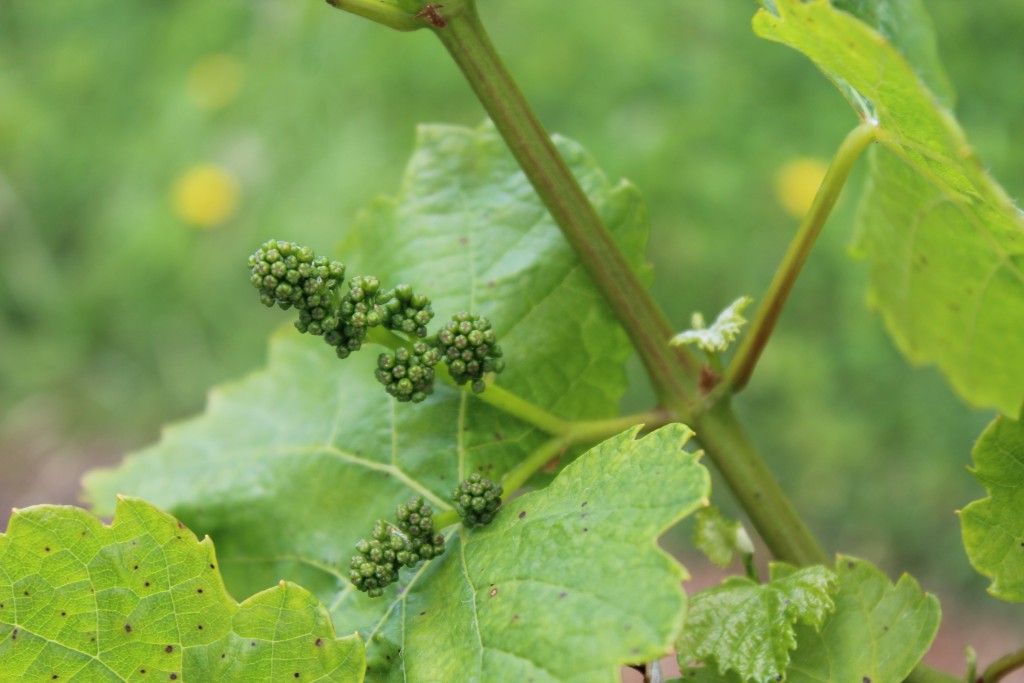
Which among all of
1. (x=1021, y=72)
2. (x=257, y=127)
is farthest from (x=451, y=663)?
(x=257, y=127)

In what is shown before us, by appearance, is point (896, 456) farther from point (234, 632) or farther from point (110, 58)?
point (110, 58)

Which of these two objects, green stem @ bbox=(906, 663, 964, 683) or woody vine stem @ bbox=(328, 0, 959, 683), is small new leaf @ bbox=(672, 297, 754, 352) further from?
green stem @ bbox=(906, 663, 964, 683)

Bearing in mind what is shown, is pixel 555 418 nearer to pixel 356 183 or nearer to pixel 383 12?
pixel 383 12

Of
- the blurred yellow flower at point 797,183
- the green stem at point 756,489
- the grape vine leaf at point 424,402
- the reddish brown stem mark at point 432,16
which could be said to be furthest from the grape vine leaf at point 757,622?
the blurred yellow flower at point 797,183

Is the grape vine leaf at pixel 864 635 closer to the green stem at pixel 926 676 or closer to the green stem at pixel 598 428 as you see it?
the green stem at pixel 926 676

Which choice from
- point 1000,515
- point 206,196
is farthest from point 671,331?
point 206,196
